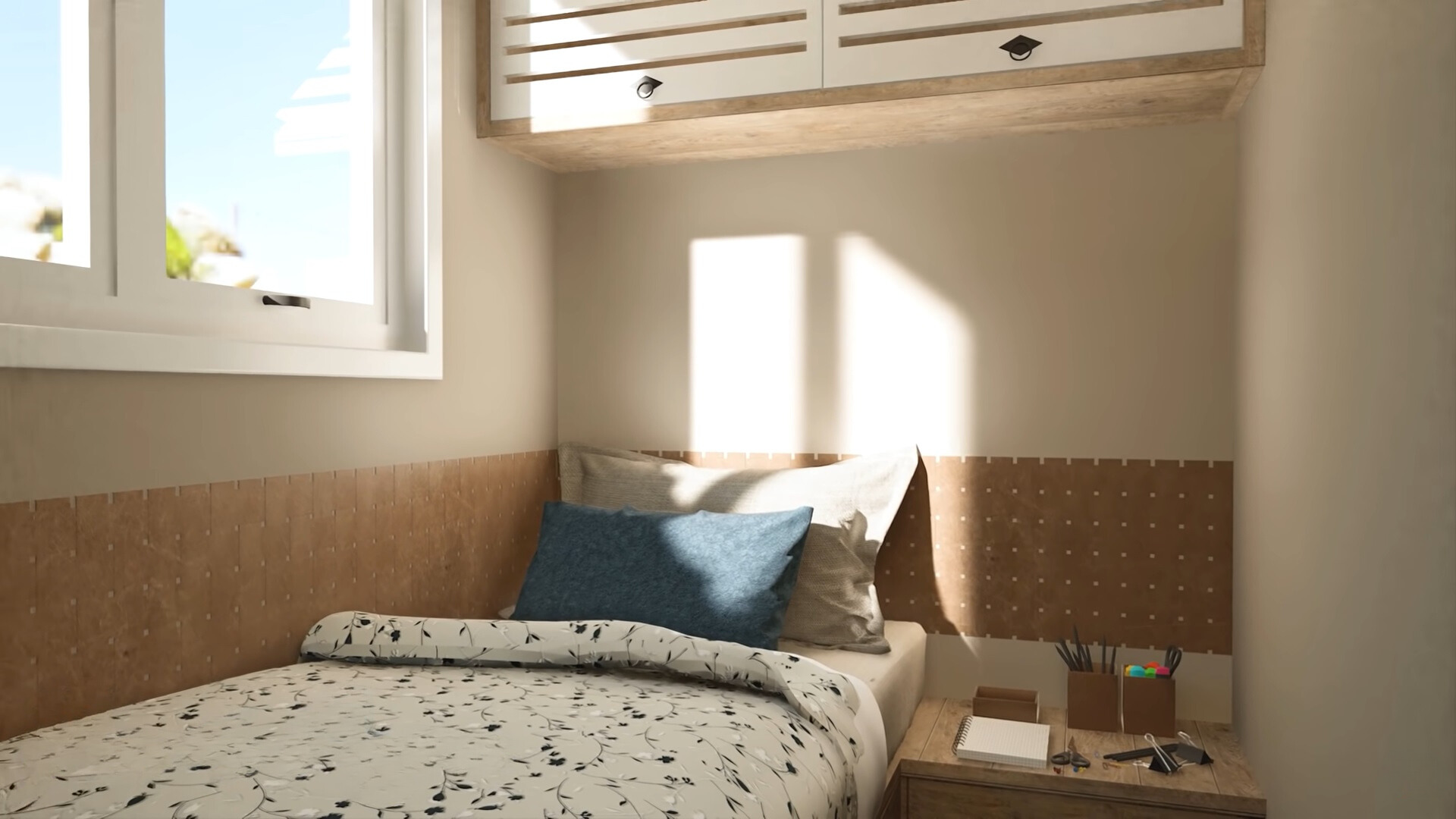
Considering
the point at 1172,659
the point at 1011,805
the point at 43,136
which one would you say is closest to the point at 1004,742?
the point at 1011,805

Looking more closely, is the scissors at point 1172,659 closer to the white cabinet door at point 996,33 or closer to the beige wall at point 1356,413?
the beige wall at point 1356,413

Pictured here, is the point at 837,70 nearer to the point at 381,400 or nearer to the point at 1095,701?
the point at 381,400

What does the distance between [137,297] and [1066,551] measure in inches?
75.5

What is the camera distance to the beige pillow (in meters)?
2.23

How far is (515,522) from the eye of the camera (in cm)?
263

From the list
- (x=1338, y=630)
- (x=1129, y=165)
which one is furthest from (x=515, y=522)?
(x=1338, y=630)

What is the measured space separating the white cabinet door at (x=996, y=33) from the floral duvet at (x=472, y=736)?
120 centimetres

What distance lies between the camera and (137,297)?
65.5 inches

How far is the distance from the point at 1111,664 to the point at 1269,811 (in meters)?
0.54

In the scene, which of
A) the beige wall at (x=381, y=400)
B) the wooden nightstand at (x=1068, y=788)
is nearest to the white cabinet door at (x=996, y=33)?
the beige wall at (x=381, y=400)

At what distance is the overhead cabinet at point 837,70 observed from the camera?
2.01 metres

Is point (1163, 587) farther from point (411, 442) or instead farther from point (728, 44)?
point (411, 442)

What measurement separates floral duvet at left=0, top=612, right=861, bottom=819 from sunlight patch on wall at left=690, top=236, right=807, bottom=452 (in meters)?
0.92

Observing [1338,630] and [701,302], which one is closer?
[1338,630]
